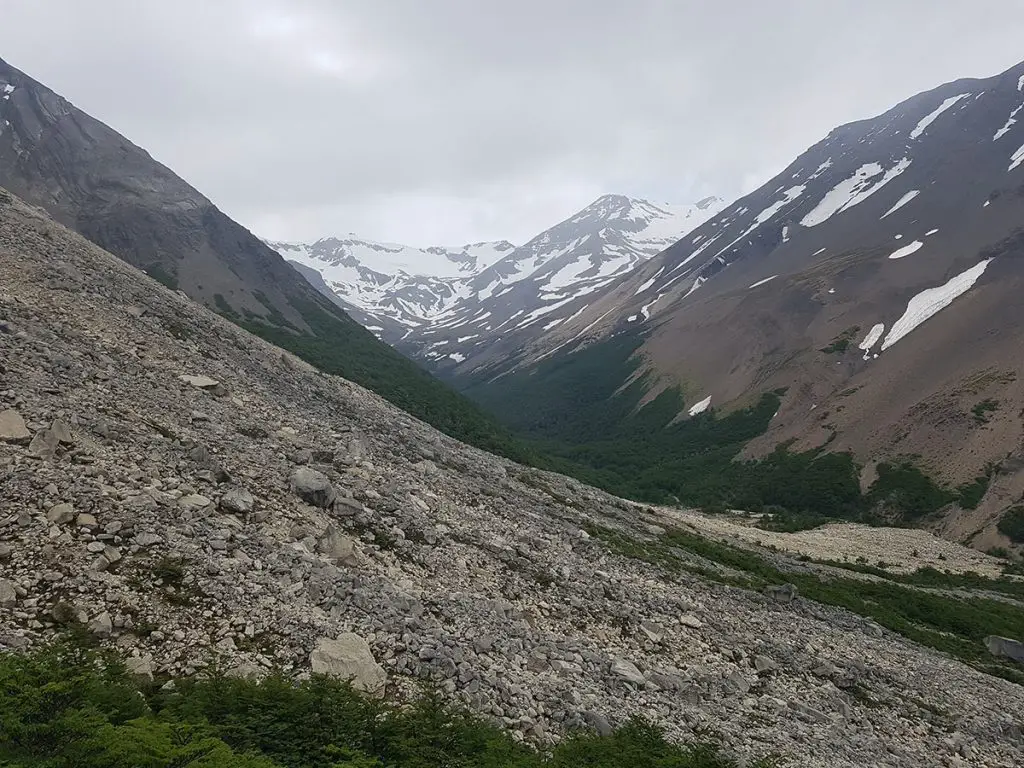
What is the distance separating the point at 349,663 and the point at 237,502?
567cm

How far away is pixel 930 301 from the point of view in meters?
79.4

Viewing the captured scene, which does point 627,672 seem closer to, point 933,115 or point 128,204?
point 128,204

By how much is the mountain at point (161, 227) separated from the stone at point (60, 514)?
4848 centimetres

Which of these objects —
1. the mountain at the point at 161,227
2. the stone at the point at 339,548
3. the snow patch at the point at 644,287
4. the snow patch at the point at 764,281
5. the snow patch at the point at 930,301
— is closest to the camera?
the stone at the point at 339,548

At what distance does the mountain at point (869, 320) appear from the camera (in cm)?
5797

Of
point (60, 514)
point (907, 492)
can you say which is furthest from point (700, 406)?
point (60, 514)

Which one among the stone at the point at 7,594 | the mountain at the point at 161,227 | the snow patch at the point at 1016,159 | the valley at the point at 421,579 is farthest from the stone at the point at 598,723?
the snow patch at the point at 1016,159

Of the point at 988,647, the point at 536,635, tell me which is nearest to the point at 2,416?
the point at 536,635

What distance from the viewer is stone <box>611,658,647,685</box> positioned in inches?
567

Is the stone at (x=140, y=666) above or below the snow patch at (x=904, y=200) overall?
below

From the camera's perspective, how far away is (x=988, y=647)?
24.9 metres

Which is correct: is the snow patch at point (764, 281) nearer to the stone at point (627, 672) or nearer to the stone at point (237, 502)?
the stone at point (627, 672)

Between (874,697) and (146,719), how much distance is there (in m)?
19.3

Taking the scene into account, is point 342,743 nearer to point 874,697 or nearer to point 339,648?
point 339,648
